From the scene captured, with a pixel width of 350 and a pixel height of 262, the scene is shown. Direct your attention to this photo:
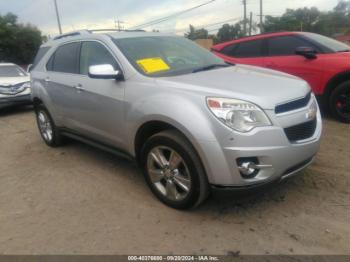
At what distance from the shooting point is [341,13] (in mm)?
66938

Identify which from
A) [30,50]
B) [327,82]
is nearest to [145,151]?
[327,82]

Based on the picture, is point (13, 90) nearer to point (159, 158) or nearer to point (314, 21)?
point (159, 158)

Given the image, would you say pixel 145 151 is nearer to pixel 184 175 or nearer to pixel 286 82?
pixel 184 175

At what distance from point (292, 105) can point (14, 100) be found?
28.8 ft

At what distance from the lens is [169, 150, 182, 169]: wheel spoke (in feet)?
11.2

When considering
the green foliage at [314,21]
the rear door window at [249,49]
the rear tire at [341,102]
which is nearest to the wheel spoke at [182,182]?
the rear tire at [341,102]

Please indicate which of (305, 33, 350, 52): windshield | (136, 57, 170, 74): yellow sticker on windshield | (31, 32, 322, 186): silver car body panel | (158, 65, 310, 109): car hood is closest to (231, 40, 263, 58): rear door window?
(305, 33, 350, 52): windshield

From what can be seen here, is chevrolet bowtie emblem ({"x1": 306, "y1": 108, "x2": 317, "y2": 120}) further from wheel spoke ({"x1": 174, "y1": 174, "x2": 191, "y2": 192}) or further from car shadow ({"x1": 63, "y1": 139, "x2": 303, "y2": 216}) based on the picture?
wheel spoke ({"x1": 174, "y1": 174, "x2": 191, "y2": 192})

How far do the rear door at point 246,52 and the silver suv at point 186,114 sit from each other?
2.90 meters

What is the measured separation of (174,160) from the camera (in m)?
3.47

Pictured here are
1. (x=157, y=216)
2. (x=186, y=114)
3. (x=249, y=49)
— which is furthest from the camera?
(x=249, y=49)

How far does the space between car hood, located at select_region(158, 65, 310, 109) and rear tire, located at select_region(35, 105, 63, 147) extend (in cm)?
285

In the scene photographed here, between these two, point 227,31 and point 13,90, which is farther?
point 227,31

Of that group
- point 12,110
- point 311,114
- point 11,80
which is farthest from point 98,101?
point 12,110
